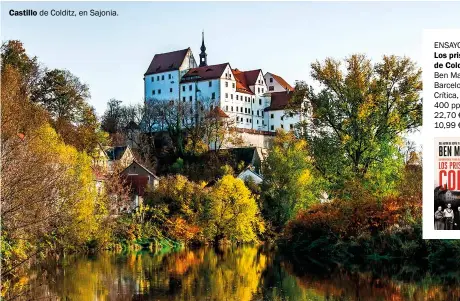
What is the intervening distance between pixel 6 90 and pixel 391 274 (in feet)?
47.7

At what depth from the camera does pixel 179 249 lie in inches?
1289

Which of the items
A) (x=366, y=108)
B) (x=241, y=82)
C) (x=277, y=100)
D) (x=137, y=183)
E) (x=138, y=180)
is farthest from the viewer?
(x=241, y=82)

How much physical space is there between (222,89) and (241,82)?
5.52 metres

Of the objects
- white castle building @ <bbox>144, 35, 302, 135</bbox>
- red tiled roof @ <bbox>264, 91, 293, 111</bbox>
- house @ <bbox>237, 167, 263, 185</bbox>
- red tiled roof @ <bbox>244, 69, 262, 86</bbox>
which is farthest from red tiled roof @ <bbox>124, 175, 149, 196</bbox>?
red tiled roof @ <bbox>244, 69, 262, 86</bbox>

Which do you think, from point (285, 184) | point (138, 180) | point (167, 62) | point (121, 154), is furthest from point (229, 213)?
point (167, 62)

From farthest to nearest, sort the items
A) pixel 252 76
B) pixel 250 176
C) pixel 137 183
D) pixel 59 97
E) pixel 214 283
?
pixel 252 76 → pixel 250 176 → pixel 137 183 → pixel 59 97 → pixel 214 283

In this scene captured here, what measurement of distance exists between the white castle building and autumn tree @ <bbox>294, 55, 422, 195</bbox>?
189ft

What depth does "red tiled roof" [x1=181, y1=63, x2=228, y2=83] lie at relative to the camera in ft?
286

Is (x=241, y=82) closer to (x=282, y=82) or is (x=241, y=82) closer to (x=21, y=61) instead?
(x=282, y=82)

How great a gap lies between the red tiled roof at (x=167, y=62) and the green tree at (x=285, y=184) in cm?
5150

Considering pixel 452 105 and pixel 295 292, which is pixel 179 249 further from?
pixel 452 105

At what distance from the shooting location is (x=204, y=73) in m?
87.7

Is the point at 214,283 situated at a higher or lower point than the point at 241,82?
lower

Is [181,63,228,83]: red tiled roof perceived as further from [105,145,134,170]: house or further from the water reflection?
the water reflection
